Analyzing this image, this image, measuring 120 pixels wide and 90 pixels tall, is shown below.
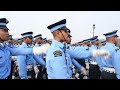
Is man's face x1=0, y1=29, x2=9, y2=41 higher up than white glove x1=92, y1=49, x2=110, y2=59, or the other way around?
man's face x1=0, y1=29, x2=9, y2=41

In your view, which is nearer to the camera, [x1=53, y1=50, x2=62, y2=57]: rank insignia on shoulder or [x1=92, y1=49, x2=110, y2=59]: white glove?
[x1=53, y1=50, x2=62, y2=57]: rank insignia on shoulder

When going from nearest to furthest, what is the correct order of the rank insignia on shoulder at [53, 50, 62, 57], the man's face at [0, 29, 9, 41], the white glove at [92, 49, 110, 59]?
the rank insignia on shoulder at [53, 50, 62, 57], the man's face at [0, 29, 9, 41], the white glove at [92, 49, 110, 59]

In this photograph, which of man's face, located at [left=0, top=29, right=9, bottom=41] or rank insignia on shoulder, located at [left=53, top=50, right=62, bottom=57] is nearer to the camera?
rank insignia on shoulder, located at [left=53, top=50, right=62, bottom=57]

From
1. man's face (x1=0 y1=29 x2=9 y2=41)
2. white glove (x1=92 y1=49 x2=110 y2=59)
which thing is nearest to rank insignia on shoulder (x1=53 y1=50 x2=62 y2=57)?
white glove (x1=92 y1=49 x2=110 y2=59)

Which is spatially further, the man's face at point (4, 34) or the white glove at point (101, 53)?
the white glove at point (101, 53)

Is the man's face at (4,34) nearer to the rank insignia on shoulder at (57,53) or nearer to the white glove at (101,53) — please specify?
the rank insignia on shoulder at (57,53)

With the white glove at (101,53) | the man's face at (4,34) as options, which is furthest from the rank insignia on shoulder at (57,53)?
the man's face at (4,34)

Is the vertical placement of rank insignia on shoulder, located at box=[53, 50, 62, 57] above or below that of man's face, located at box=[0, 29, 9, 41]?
below

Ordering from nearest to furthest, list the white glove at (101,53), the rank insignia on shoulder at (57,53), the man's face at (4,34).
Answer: the rank insignia on shoulder at (57,53) → the man's face at (4,34) → the white glove at (101,53)

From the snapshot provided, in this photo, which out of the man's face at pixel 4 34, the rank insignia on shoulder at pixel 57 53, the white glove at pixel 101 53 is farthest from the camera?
the white glove at pixel 101 53

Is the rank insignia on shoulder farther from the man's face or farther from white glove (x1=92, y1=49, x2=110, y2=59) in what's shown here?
the man's face

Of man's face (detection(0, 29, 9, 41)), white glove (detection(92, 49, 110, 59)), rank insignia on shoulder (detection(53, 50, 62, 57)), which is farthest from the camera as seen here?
white glove (detection(92, 49, 110, 59))
